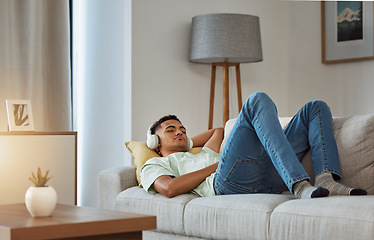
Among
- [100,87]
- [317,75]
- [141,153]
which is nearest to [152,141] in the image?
[141,153]

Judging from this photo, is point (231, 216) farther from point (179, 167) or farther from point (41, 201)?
point (41, 201)

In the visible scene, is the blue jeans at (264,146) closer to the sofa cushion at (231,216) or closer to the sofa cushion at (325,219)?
the sofa cushion at (231,216)

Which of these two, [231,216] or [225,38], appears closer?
[231,216]

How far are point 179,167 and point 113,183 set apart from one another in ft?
1.30

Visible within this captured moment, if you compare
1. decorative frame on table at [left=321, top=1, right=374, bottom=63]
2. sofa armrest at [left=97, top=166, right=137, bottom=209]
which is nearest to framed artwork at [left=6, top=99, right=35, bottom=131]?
sofa armrest at [left=97, top=166, right=137, bottom=209]

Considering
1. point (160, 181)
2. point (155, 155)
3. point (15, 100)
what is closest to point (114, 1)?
point (15, 100)

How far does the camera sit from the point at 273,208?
241cm

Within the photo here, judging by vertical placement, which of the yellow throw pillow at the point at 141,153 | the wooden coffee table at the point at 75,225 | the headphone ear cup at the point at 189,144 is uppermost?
the headphone ear cup at the point at 189,144

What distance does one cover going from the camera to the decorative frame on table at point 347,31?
186 inches

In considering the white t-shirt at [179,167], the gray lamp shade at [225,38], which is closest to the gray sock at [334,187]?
the white t-shirt at [179,167]

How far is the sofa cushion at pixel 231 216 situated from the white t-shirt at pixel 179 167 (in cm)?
16

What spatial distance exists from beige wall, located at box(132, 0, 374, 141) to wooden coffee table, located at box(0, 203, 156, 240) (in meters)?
2.20

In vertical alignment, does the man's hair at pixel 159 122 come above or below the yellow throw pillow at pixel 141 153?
above

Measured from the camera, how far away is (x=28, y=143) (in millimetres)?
3836
